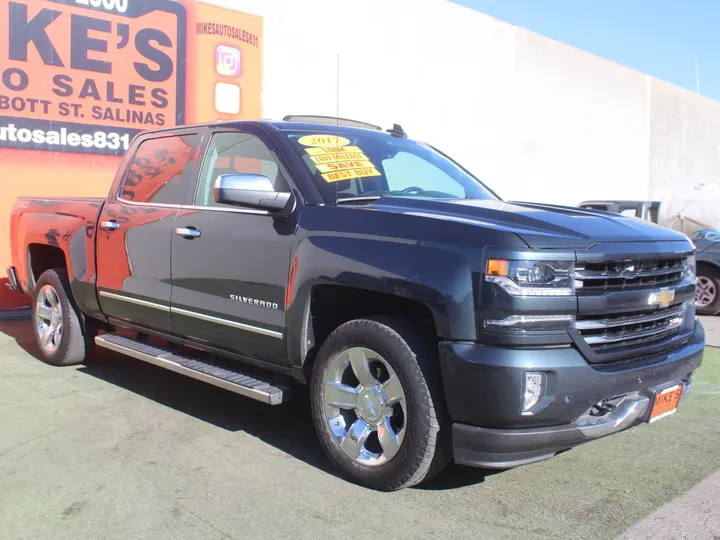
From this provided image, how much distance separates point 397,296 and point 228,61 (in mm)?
7535

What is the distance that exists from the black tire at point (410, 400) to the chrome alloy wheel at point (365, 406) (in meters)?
0.04

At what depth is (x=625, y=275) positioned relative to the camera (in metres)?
3.29

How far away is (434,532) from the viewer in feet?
→ 10.2

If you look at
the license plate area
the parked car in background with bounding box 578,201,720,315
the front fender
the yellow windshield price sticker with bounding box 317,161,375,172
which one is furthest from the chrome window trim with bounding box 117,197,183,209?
the parked car in background with bounding box 578,201,720,315

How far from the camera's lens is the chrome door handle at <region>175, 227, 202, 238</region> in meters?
4.43

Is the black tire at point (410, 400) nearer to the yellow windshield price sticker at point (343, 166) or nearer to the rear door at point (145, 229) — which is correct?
Answer: the yellow windshield price sticker at point (343, 166)

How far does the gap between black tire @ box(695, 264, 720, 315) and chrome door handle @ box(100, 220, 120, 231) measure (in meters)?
7.71

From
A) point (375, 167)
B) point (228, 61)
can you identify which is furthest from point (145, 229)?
point (228, 61)

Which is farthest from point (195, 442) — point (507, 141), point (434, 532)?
point (507, 141)

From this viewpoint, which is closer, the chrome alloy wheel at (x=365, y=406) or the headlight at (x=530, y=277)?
the headlight at (x=530, y=277)

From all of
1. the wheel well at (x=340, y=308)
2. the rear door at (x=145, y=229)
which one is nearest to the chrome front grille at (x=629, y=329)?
the wheel well at (x=340, y=308)

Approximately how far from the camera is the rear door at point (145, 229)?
4.73m

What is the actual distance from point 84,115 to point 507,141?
31.4 ft

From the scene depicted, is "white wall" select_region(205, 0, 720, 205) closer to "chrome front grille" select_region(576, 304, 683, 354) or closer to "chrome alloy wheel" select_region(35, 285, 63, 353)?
"chrome alloy wheel" select_region(35, 285, 63, 353)
